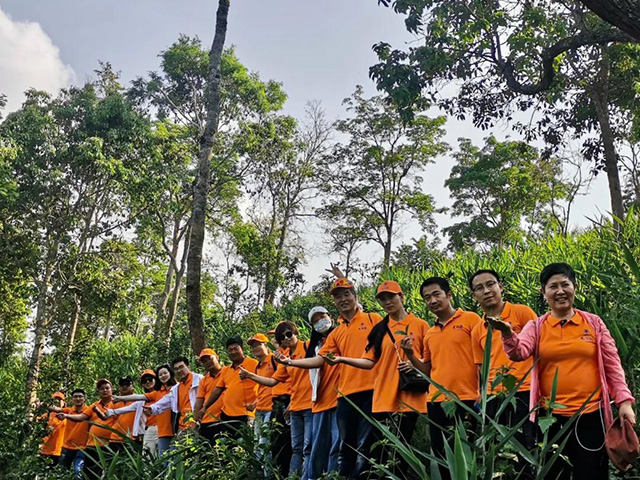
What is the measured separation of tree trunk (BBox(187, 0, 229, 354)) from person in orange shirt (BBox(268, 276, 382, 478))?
13.0 ft

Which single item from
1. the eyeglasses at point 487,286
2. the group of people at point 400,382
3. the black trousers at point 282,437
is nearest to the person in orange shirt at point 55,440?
the group of people at point 400,382

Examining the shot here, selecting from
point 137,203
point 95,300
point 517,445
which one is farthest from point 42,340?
point 517,445

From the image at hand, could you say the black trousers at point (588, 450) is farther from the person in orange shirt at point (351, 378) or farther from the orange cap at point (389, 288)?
the orange cap at point (389, 288)

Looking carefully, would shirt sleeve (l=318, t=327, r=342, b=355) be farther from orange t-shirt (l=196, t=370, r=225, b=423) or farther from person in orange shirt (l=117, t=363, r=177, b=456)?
person in orange shirt (l=117, t=363, r=177, b=456)

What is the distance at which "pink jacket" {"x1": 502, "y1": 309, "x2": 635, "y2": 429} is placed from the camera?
8.66ft

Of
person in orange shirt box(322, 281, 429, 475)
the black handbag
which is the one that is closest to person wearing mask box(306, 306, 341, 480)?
person in orange shirt box(322, 281, 429, 475)

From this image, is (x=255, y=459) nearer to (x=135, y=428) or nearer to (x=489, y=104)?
(x=135, y=428)

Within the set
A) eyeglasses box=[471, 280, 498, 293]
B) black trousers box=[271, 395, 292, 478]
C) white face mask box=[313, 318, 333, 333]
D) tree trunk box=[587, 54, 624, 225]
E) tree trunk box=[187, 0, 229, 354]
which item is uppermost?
tree trunk box=[587, 54, 624, 225]

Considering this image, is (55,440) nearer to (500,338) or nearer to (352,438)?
(352,438)

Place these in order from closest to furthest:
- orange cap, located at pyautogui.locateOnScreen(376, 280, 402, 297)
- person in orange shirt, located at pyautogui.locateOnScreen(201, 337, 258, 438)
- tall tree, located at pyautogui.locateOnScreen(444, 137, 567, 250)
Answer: orange cap, located at pyautogui.locateOnScreen(376, 280, 402, 297), person in orange shirt, located at pyautogui.locateOnScreen(201, 337, 258, 438), tall tree, located at pyautogui.locateOnScreen(444, 137, 567, 250)

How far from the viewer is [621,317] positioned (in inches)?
166

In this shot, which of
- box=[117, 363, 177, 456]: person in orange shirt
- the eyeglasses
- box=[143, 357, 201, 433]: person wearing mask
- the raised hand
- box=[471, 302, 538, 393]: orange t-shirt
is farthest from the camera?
box=[117, 363, 177, 456]: person in orange shirt

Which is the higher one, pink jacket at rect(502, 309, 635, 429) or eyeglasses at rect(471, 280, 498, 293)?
eyeglasses at rect(471, 280, 498, 293)

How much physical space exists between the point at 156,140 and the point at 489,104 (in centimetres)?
827
